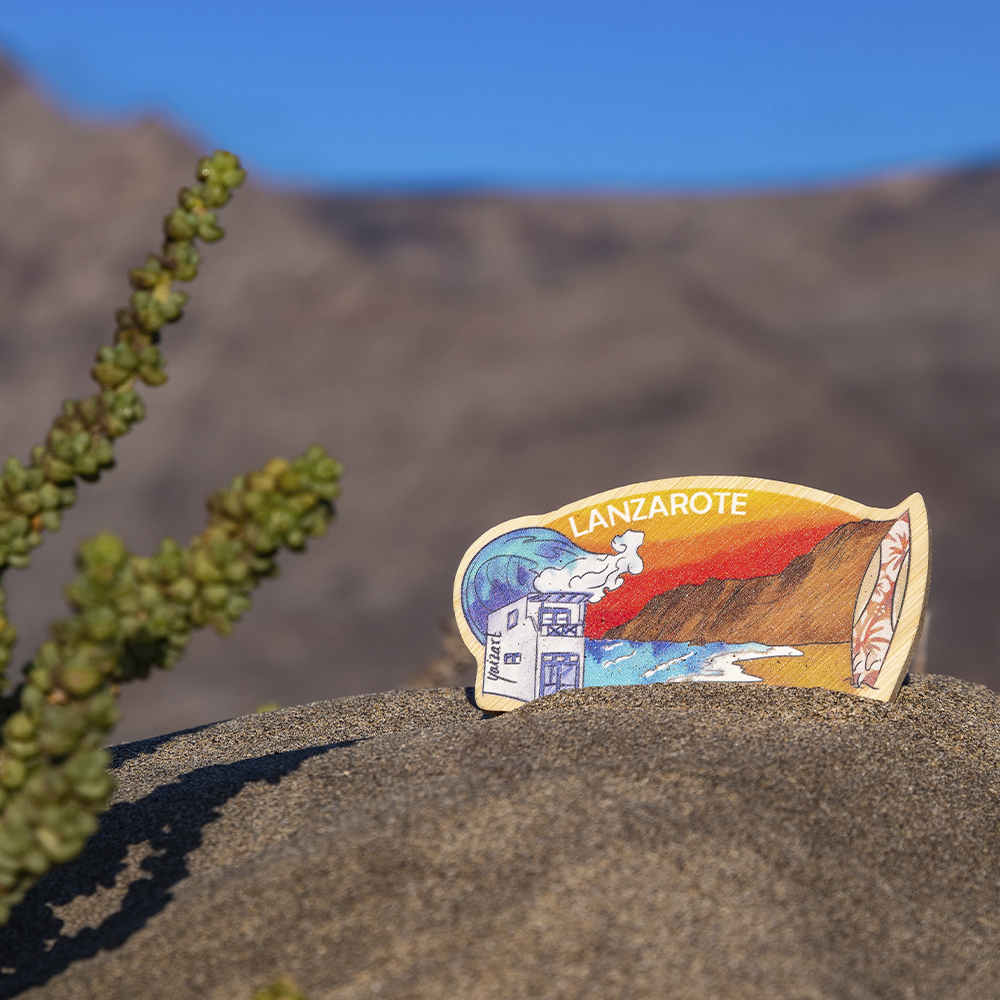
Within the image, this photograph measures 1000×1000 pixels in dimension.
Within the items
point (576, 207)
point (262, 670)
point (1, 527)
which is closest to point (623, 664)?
point (1, 527)

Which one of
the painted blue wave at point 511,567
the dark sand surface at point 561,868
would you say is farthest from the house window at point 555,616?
the dark sand surface at point 561,868

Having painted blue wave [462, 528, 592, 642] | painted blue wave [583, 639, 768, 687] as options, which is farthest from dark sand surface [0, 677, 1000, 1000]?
painted blue wave [462, 528, 592, 642]

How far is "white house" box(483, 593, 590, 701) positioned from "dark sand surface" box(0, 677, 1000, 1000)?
0.65 m

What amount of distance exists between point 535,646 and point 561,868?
2.33 m

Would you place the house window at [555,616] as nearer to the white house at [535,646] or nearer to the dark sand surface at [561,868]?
the white house at [535,646]

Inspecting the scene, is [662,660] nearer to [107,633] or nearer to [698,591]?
[698,591]

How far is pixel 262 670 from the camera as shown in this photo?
17328 millimetres

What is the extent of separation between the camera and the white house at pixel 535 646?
5641mm

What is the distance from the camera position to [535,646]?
568 cm

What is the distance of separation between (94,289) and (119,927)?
99.1ft

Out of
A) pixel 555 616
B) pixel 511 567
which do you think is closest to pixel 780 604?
pixel 555 616

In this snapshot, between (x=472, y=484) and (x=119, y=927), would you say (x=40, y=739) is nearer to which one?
(x=119, y=927)

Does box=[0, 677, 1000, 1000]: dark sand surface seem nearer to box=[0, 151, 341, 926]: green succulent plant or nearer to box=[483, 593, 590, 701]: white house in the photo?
box=[483, 593, 590, 701]: white house

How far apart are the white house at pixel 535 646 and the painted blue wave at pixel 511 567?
0.05 m
